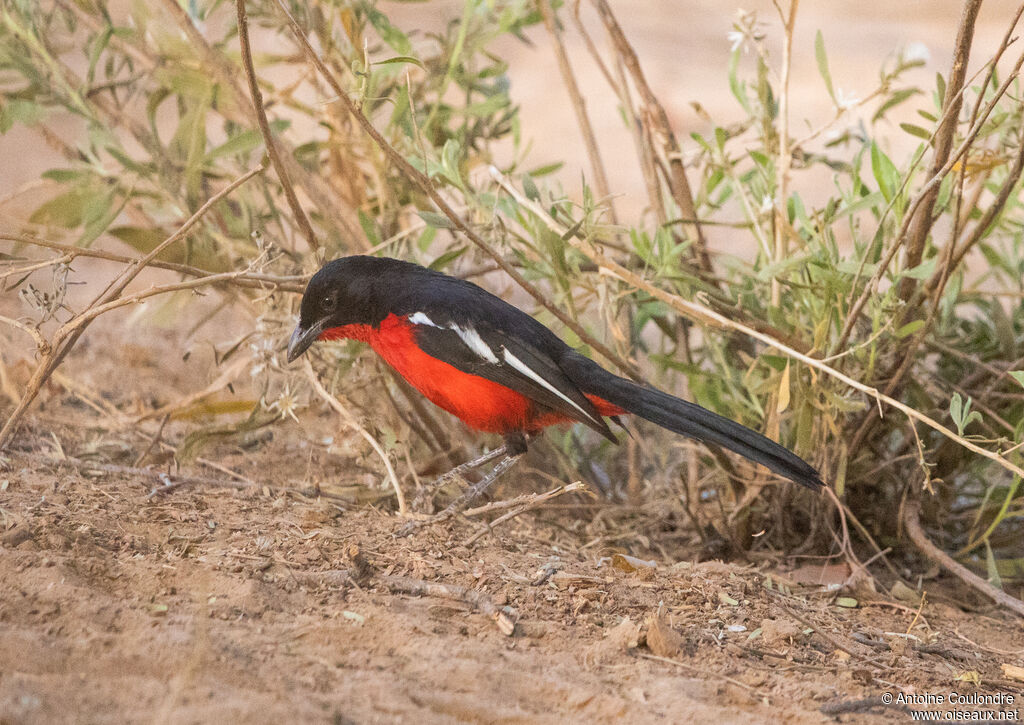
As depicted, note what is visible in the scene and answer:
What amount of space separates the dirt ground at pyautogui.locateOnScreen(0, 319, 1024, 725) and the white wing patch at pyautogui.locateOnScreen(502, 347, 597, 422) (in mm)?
406

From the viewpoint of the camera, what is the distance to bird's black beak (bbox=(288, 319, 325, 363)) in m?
2.58

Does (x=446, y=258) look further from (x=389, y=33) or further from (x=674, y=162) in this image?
(x=674, y=162)

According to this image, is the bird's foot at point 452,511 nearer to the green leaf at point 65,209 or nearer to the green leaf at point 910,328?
the green leaf at point 910,328

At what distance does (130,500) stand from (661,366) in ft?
5.41

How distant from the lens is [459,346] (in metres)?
2.56

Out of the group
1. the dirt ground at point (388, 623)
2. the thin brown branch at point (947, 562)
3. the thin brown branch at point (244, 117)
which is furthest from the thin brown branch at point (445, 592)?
the thin brown branch at point (244, 117)

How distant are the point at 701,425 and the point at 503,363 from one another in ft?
1.91

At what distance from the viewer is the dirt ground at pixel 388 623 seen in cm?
145

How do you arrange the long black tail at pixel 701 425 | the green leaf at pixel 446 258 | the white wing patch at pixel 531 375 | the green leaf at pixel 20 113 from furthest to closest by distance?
the green leaf at pixel 20 113, the green leaf at pixel 446 258, the white wing patch at pixel 531 375, the long black tail at pixel 701 425

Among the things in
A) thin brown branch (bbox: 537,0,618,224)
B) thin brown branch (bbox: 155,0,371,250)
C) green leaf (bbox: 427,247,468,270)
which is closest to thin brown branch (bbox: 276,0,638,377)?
green leaf (bbox: 427,247,468,270)

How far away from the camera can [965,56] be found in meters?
2.20

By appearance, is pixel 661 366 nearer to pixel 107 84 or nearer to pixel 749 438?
pixel 749 438

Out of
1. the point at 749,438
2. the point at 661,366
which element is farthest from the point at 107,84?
the point at 749,438

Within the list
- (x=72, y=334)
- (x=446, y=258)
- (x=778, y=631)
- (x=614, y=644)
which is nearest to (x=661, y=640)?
(x=614, y=644)
